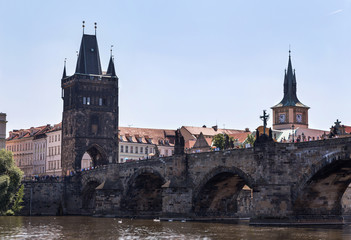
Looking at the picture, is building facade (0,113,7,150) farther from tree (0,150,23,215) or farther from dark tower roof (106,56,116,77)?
tree (0,150,23,215)

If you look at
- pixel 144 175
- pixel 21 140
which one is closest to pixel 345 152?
pixel 144 175

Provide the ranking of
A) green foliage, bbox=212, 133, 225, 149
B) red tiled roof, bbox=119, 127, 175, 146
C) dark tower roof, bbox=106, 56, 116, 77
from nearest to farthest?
dark tower roof, bbox=106, 56, 116, 77
green foliage, bbox=212, 133, 225, 149
red tiled roof, bbox=119, 127, 175, 146

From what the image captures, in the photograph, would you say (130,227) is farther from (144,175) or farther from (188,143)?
(188,143)

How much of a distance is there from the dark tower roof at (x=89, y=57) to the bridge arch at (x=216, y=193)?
39472mm

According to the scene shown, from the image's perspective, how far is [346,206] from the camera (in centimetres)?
7662

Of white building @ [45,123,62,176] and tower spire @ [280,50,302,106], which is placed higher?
tower spire @ [280,50,302,106]

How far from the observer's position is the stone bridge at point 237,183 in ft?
184

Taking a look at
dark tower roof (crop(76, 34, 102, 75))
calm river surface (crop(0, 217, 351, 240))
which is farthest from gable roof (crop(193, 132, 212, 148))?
calm river surface (crop(0, 217, 351, 240))

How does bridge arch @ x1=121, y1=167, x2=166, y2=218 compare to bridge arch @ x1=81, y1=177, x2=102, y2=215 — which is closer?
bridge arch @ x1=121, y1=167, x2=166, y2=218

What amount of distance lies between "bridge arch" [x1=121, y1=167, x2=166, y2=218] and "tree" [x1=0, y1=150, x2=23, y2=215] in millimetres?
13292

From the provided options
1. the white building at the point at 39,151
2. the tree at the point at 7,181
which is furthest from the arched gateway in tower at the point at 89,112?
the white building at the point at 39,151

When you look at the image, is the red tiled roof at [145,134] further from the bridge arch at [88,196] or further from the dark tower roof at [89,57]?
the bridge arch at [88,196]

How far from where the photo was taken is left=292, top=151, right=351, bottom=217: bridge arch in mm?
54562

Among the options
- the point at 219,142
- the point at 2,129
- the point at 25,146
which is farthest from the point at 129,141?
the point at 2,129
